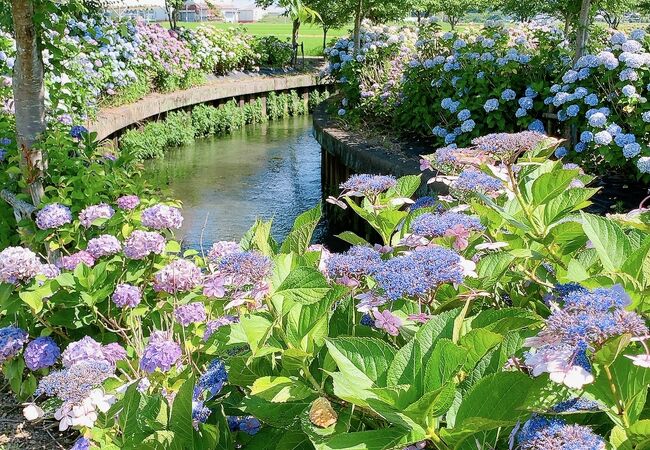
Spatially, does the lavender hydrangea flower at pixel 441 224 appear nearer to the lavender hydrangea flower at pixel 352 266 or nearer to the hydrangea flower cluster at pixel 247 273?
the lavender hydrangea flower at pixel 352 266

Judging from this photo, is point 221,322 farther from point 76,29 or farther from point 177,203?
point 76,29

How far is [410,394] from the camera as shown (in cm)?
88

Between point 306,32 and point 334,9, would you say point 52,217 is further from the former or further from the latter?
point 306,32

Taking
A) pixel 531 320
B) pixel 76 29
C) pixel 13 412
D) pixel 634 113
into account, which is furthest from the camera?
pixel 76 29

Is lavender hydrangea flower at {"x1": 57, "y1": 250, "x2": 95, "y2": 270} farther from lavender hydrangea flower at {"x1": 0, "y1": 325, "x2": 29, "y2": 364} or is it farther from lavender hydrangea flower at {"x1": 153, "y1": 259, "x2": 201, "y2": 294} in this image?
lavender hydrangea flower at {"x1": 153, "y1": 259, "x2": 201, "y2": 294}

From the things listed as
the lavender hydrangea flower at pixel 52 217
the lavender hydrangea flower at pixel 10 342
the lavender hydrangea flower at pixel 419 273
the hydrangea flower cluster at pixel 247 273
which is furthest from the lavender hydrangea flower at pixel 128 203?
the lavender hydrangea flower at pixel 419 273

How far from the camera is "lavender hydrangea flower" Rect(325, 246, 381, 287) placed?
124 centimetres

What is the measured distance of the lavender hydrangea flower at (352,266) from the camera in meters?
1.24

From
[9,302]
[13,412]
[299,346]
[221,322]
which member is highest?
[299,346]

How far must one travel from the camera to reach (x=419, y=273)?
1055mm

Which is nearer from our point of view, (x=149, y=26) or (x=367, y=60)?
(x=367, y=60)

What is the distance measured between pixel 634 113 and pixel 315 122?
4.73m

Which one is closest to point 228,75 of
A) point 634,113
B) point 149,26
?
point 149,26

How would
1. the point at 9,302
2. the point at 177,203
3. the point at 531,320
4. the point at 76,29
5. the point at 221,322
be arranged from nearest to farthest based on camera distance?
1. the point at 531,320
2. the point at 221,322
3. the point at 9,302
4. the point at 177,203
5. the point at 76,29
